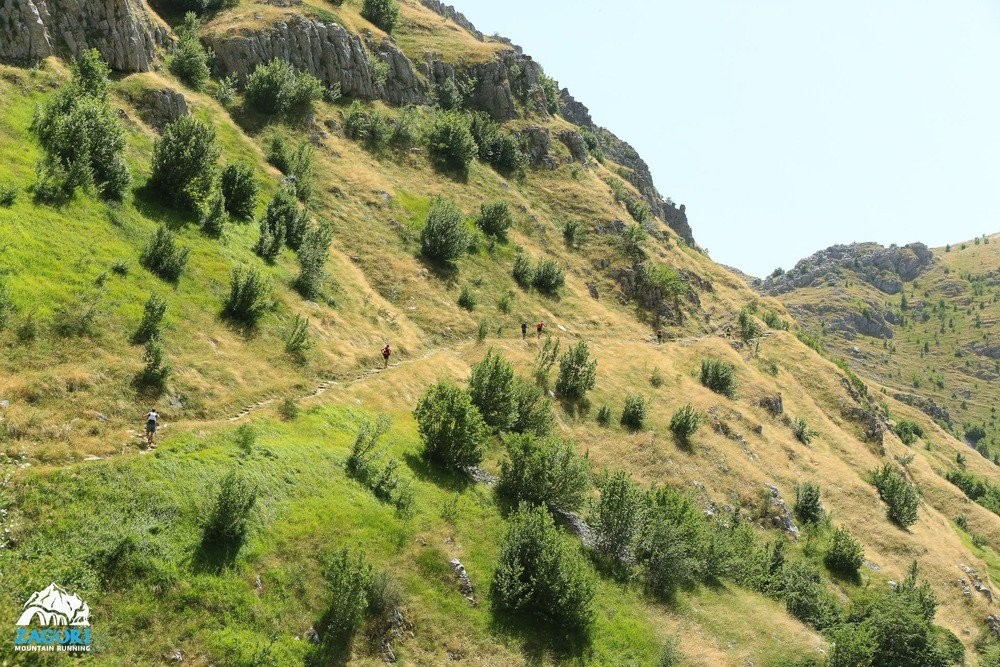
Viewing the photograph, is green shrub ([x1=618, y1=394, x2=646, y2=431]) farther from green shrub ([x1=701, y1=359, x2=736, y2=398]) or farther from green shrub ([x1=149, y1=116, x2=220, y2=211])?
green shrub ([x1=149, y1=116, x2=220, y2=211])

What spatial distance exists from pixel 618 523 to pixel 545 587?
748 cm

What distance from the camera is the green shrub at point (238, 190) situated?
1628 inches

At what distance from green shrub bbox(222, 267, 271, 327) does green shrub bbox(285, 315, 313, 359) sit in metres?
1.92

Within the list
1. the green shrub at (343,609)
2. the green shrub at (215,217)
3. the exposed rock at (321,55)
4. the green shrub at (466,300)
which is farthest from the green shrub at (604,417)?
the exposed rock at (321,55)

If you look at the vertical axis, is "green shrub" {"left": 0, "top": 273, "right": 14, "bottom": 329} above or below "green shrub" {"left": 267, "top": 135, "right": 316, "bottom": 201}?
below

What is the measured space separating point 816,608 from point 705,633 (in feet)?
37.7

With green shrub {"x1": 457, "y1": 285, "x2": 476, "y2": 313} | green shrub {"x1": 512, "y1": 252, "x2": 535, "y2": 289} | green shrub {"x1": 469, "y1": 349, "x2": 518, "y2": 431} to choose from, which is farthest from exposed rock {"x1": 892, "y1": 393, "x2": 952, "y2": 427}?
green shrub {"x1": 469, "y1": 349, "x2": 518, "y2": 431}

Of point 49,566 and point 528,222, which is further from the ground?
point 528,222

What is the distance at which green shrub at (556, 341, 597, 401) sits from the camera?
4578 centimetres

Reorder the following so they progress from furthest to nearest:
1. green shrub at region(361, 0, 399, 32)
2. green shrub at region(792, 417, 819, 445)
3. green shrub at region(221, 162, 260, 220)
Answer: green shrub at region(361, 0, 399, 32) < green shrub at region(792, 417, 819, 445) < green shrub at region(221, 162, 260, 220)

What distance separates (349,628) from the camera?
19.0 m

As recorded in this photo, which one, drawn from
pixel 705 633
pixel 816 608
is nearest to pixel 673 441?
pixel 816 608

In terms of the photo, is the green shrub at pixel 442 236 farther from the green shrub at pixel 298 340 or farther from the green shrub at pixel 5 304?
the green shrub at pixel 5 304

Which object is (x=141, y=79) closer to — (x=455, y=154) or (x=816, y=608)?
(x=455, y=154)
